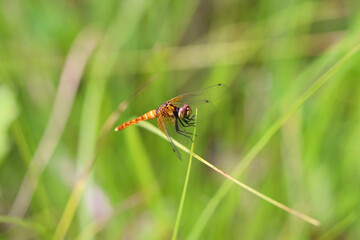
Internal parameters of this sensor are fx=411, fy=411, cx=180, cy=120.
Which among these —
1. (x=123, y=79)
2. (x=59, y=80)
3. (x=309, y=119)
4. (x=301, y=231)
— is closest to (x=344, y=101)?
(x=309, y=119)

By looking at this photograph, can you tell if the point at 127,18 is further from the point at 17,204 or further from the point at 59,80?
the point at 17,204

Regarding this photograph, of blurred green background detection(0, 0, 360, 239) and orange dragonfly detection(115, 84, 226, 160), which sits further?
blurred green background detection(0, 0, 360, 239)

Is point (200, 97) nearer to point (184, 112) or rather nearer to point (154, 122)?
point (184, 112)

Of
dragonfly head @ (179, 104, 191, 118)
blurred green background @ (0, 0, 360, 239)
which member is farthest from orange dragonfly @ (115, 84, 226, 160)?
blurred green background @ (0, 0, 360, 239)

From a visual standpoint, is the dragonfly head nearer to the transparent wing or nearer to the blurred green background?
the transparent wing

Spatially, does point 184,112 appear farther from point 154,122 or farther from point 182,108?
point 154,122

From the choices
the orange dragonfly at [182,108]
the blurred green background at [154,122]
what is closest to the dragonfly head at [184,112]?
the orange dragonfly at [182,108]

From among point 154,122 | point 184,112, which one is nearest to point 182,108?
point 184,112
